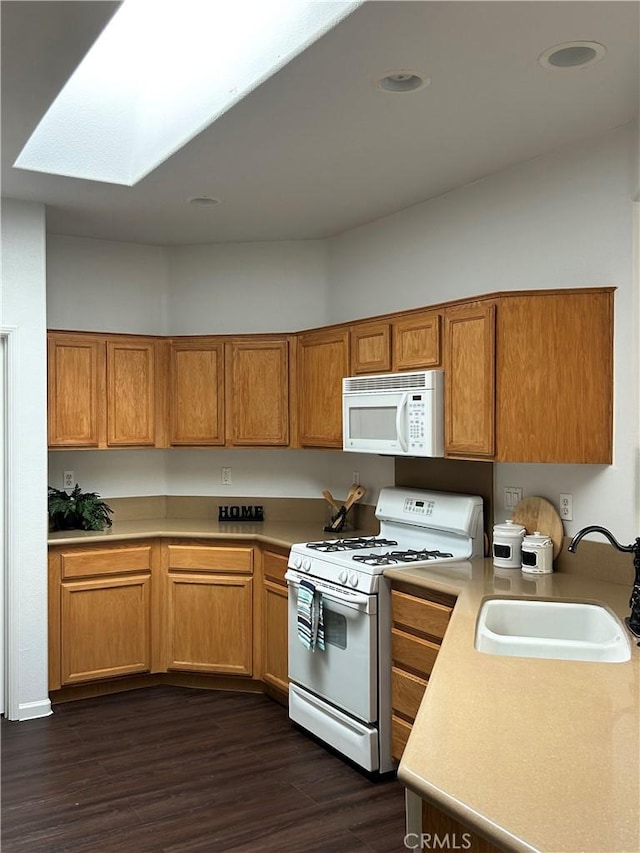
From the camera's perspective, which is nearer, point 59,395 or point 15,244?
point 15,244

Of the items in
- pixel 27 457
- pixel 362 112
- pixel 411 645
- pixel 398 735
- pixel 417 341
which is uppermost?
pixel 362 112

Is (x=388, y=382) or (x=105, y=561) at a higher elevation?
(x=388, y=382)

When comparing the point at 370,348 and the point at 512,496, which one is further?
the point at 370,348

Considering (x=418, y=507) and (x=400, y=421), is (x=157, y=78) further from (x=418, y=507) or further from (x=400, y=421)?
(x=418, y=507)

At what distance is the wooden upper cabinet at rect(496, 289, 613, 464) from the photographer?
3096mm

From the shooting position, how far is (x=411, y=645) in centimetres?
323

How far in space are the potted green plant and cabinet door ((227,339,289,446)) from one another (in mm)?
894

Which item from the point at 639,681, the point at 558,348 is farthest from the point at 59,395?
the point at 639,681

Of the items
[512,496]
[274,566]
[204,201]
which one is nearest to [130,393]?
[204,201]

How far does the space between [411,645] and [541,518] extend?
0.79 metres

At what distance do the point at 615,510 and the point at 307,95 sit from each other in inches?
76.6

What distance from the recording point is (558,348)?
123 inches

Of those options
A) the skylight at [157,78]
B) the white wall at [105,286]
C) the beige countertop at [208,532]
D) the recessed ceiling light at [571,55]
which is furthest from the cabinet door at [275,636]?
the recessed ceiling light at [571,55]

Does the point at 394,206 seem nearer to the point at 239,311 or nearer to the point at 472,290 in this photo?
the point at 472,290
